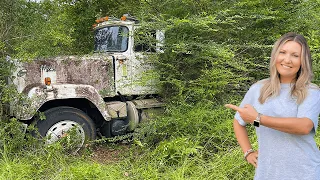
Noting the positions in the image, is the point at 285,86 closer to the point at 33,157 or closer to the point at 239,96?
the point at 33,157

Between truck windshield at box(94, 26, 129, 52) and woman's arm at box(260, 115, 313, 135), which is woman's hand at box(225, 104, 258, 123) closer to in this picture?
woman's arm at box(260, 115, 313, 135)

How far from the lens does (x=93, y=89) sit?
5668mm

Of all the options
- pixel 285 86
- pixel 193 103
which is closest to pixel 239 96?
pixel 193 103

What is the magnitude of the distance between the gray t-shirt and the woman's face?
64mm

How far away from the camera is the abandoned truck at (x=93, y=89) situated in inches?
211

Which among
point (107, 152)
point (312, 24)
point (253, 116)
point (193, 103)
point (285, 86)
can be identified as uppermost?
point (312, 24)

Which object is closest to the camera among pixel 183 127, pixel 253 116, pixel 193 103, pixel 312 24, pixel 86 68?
pixel 253 116

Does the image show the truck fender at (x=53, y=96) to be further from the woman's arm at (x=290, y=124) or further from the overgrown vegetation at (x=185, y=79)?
the woman's arm at (x=290, y=124)

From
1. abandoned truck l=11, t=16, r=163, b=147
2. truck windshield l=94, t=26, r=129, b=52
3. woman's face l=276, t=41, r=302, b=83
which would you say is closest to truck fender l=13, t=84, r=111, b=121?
abandoned truck l=11, t=16, r=163, b=147

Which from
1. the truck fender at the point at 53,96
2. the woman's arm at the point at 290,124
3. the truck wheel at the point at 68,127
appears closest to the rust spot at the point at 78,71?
the truck fender at the point at 53,96

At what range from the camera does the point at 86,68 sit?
594cm

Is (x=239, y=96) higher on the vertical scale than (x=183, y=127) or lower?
higher

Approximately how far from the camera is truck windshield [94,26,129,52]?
6.19 metres

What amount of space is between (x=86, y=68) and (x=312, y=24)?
13.7 ft
